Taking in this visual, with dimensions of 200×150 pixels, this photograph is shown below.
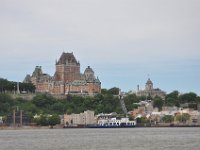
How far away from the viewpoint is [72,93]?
196125 millimetres

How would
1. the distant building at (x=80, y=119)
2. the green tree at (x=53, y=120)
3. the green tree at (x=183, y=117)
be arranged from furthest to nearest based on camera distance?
the green tree at (x=183, y=117), the distant building at (x=80, y=119), the green tree at (x=53, y=120)

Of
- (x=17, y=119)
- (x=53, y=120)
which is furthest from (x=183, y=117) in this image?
(x=17, y=119)

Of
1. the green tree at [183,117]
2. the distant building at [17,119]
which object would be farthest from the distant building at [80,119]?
the green tree at [183,117]

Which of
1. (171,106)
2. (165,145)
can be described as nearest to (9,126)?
(171,106)

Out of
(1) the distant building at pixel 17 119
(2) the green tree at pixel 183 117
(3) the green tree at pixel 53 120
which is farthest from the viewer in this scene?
(2) the green tree at pixel 183 117

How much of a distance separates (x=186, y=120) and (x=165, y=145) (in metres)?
93.5

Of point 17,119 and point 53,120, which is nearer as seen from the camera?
point 53,120

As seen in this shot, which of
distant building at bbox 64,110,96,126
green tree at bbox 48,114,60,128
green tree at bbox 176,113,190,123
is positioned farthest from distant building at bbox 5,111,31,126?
green tree at bbox 176,113,190,123

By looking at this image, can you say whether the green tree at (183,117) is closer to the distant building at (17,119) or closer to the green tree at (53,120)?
the green tree at (53,120)

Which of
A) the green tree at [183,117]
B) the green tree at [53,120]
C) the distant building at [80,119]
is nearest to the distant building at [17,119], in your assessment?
the green tree at [53,120]

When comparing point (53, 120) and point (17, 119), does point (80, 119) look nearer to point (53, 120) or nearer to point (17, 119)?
point (53, 120)

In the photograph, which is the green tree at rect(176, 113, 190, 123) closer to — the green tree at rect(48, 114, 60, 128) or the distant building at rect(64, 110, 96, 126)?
the distant building at rect(64, 110, 96, 126)

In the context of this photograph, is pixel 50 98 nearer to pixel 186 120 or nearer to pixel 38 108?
pixel 38 108

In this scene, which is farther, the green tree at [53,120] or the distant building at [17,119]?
the distant building at [17,119]
